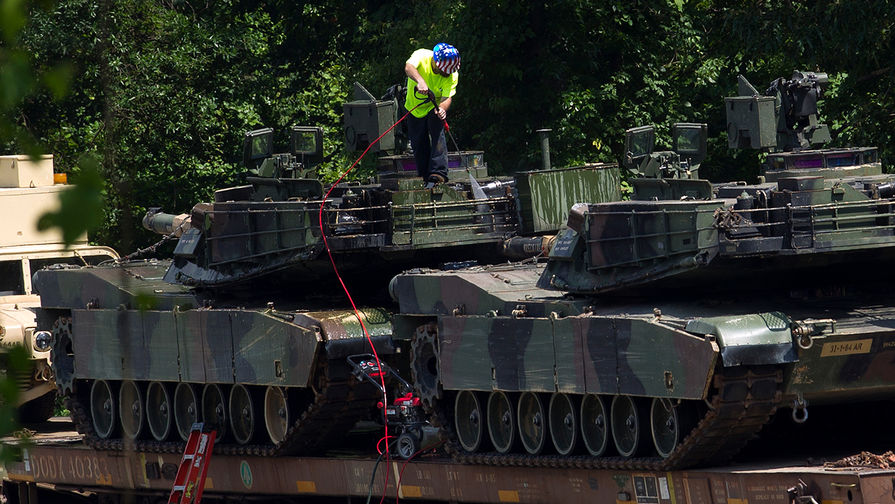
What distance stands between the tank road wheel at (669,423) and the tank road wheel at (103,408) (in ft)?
24.6

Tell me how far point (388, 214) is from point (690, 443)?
4.68m

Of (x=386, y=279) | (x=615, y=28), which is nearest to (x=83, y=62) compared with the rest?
(x=615, y=28)

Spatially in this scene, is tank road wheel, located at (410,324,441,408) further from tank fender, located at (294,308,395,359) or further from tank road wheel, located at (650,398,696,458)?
tank road wheel, located at (650,398,696,458)

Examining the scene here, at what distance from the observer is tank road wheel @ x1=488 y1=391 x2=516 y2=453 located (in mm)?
12922

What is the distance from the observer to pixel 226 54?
25.9m

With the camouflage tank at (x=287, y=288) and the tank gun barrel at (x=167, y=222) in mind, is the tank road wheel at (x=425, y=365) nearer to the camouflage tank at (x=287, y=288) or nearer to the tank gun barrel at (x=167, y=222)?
the camouflage tank at (x=287, y=288)

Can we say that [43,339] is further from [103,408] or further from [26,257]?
[26,257]

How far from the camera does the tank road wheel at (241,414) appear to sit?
1524 centimetres

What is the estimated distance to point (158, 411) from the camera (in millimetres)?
16453

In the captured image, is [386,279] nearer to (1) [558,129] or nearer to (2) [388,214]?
(2) [388,214]

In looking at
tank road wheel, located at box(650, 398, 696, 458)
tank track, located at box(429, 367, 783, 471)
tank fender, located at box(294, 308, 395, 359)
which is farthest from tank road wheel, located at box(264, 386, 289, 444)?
tank road wheel, located at box(650, 398, 696, 458)

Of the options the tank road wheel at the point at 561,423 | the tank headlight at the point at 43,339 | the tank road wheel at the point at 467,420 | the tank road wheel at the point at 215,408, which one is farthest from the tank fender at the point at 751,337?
the tank headlight at the point at 43,339

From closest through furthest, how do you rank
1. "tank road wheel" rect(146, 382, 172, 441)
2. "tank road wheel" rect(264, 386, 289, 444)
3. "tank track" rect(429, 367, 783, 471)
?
"tank track" rect(429, 367, 783, 471) < "tank road wheel" rect(264, 386, 289, 444) < "tank road wheel" rect(146, 382, 172, 441)

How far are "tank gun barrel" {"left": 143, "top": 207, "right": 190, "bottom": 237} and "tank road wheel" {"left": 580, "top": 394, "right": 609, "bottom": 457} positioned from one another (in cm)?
632
